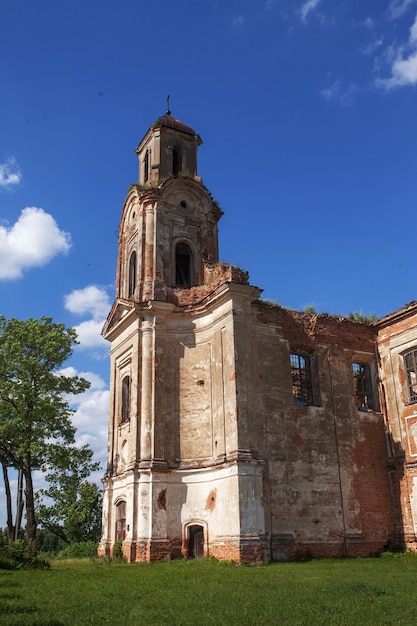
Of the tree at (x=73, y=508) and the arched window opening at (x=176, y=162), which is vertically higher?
the arched window opening at (x=176, y=162)

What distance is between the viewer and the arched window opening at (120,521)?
2164 cm

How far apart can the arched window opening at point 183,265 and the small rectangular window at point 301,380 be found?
5.84m

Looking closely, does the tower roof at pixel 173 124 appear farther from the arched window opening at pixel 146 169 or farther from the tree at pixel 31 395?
the tree at pixel 31 395

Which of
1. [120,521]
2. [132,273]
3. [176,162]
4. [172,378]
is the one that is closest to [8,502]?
[120,521]

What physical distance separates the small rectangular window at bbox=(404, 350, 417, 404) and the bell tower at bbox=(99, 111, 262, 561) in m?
6.88

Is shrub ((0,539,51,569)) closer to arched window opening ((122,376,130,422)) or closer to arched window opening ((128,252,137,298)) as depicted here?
arched window opening ((122,376,130,422))

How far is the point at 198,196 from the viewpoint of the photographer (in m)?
26.1

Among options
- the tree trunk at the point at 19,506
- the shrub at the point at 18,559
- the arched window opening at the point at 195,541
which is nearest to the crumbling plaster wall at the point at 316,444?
the arched window opening at the point at 195,541

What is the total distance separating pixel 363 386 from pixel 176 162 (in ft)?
43.7

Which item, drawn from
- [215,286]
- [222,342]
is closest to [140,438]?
[222,342]

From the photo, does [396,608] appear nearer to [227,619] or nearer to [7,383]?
[227,619]

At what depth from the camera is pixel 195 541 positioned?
1992cm

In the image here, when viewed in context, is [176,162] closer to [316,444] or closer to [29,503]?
[316,444]

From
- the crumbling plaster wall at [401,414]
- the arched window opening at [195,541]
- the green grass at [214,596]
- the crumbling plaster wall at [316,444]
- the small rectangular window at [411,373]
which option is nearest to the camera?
the green grass at [214,596]
